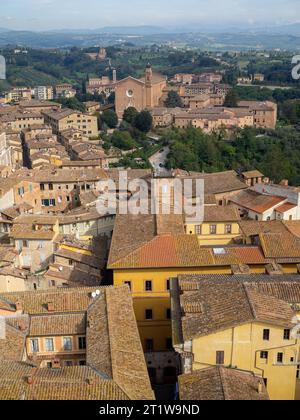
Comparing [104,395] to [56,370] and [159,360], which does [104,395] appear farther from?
[159,360]

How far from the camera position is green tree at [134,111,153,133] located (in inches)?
2295

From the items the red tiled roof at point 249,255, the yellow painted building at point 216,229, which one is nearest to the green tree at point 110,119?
the yellow painted building at point 216,229

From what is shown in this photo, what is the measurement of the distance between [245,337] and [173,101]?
65713 mm

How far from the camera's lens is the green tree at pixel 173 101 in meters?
75.6

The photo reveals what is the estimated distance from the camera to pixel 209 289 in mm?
14531

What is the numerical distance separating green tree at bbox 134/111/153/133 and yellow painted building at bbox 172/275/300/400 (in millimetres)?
46038

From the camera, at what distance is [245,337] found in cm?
1297

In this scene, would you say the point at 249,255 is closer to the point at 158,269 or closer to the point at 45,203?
the point at 158,269

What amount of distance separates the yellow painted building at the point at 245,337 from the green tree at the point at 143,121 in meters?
46.0

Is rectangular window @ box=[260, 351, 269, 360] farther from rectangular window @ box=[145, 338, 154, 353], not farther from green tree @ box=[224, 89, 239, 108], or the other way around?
green tree @ box=[224, 89, 239, 108]

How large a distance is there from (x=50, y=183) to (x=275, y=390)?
20786 millimetres

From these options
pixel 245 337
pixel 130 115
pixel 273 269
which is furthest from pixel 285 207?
pixel 130 115

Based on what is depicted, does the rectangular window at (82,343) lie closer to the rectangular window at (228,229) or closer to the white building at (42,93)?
the rectangular window at (228,229)

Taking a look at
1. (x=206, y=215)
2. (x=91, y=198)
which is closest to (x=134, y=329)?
(x=206, y=215)
